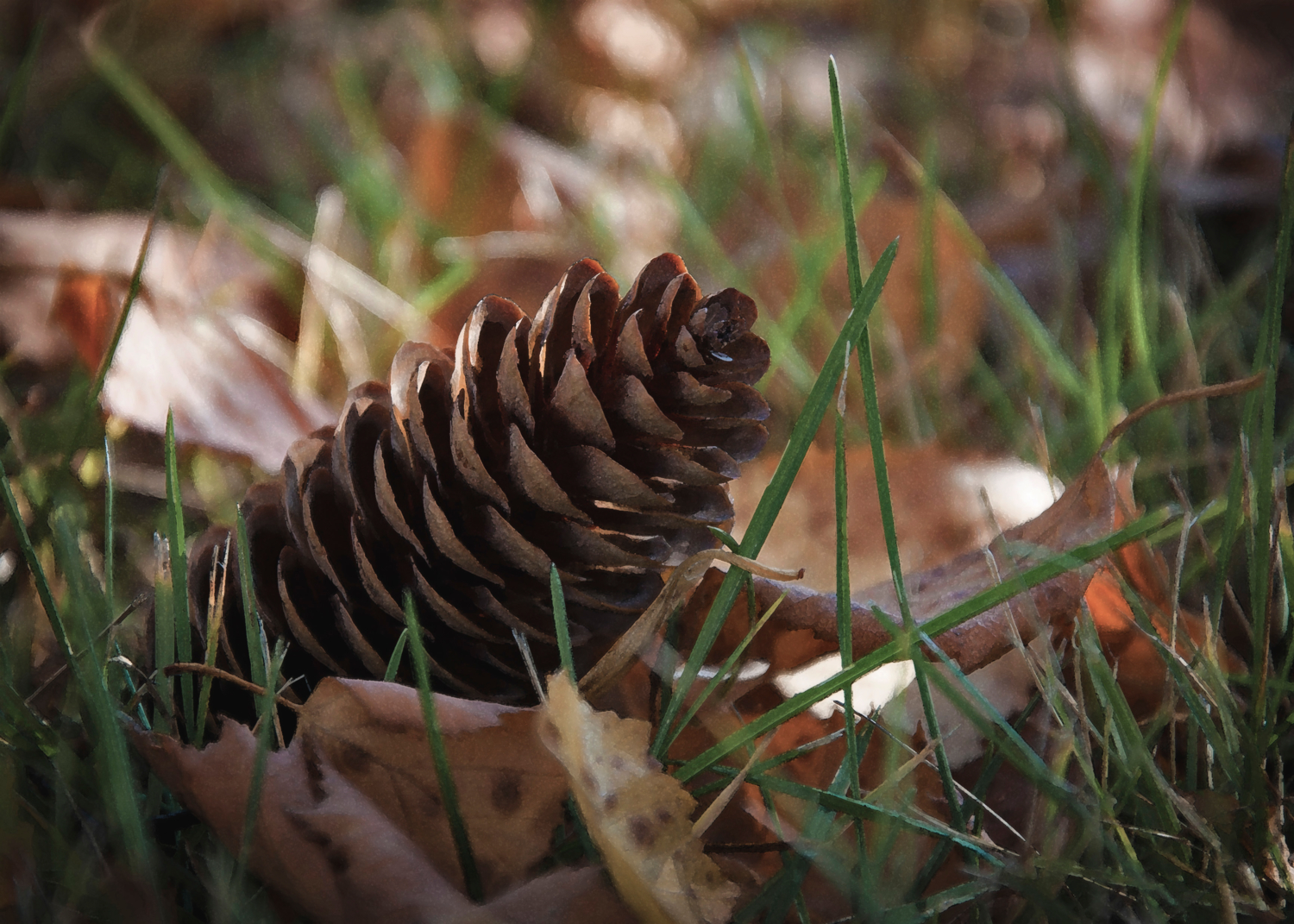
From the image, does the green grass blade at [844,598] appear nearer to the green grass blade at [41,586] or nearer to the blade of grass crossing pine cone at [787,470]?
→ the blade of grass crossing pine cone at [787,470]

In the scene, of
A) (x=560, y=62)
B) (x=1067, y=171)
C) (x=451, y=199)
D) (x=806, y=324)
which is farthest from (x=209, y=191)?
(x=560, y=62)

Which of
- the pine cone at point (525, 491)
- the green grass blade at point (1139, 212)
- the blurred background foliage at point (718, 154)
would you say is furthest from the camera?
the blurred background foliage at point (718, 154)

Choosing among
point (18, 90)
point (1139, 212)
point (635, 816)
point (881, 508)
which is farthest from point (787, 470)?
point (18, 90)

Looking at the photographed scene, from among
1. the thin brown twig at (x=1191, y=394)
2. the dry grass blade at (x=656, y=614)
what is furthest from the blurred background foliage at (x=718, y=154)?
the dry grass blade at (x=656, y=614)

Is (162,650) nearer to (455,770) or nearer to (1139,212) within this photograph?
(455,770)

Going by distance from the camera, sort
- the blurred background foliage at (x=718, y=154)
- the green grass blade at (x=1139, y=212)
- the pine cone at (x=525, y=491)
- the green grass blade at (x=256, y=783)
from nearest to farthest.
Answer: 1. the green grass blade at (x=256, y=783)
2. the pine cone at (x=525, y=491)
3. the green grass blade at (x=1139, y=212)
4. the blurred background foliage at (x=718, y=154)

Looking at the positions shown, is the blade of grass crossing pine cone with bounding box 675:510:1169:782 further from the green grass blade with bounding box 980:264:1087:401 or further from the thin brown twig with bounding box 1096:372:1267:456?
the green grass blade with bounding box 980:264:1087:401

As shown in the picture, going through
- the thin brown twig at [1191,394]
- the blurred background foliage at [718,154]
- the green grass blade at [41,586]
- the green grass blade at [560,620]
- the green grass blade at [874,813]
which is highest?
the blurred background foliage at [718,154]
